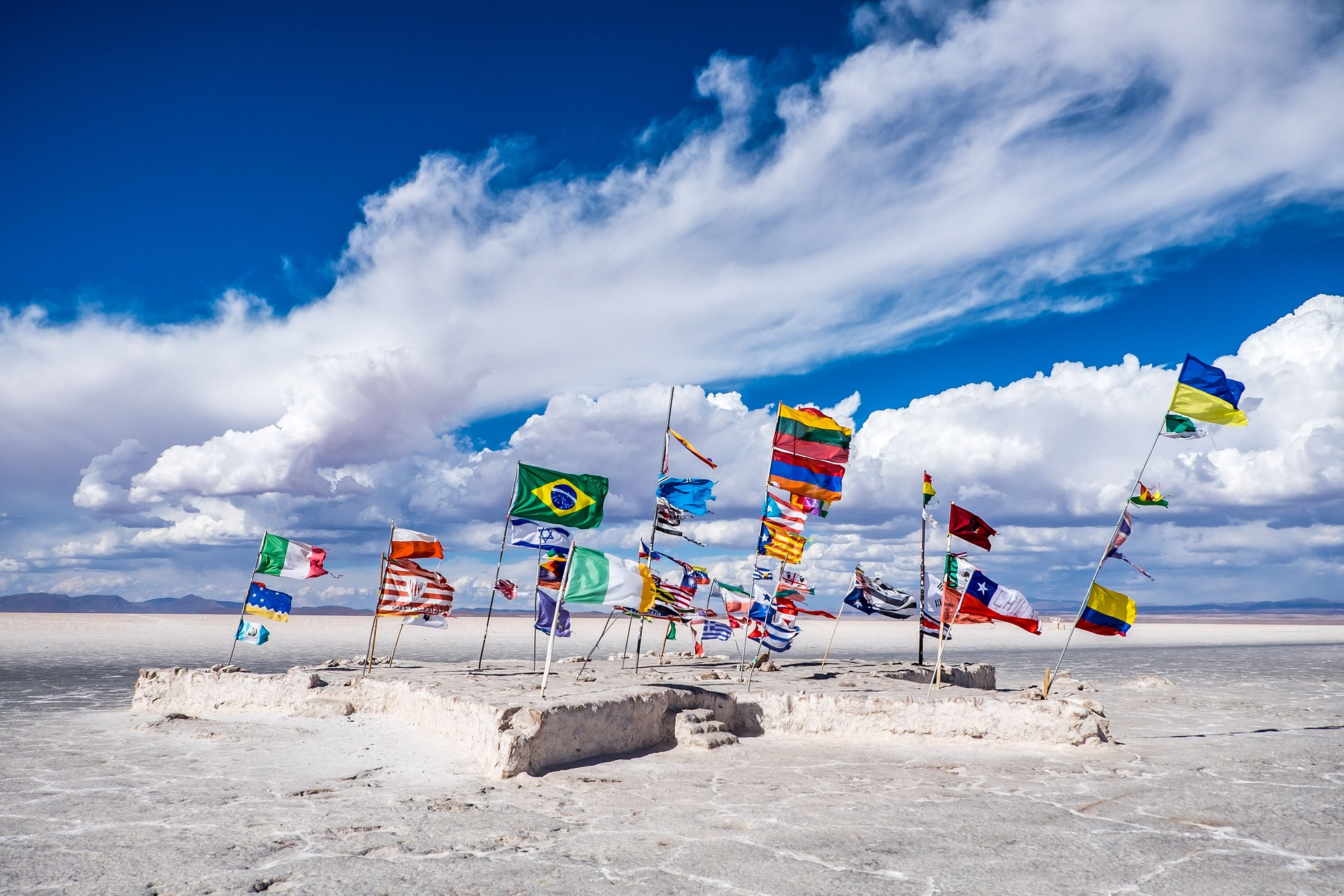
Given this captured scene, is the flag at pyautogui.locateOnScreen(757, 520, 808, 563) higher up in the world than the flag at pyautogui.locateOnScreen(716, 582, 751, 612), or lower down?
higher up

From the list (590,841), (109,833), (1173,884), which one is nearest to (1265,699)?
(1173,884)

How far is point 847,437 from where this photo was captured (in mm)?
20969

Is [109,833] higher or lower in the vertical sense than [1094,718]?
lower

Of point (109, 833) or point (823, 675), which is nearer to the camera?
point (109, 833)

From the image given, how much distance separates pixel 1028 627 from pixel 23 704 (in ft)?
78.6

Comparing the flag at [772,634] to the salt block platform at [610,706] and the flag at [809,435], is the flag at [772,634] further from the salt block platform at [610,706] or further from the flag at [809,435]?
the flag at [809,435]

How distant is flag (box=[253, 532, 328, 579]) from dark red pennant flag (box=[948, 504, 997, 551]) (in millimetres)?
14717

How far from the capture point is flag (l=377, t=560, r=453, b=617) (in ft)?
60.4

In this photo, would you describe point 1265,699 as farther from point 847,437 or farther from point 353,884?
point 353,884

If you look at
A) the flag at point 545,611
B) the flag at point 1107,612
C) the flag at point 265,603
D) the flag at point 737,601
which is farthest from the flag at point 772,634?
the flag at point 265,603

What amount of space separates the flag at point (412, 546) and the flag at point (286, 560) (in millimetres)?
2130

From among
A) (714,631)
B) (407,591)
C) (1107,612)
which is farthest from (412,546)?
(1107,612)

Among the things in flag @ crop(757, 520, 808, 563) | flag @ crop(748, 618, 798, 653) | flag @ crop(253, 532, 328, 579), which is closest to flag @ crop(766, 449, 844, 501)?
flag @ crop(757, 520, 808, 563)

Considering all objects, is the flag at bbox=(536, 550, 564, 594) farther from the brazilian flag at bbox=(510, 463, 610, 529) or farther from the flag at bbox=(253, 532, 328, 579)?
the flag at bbox=(253, 532, 328, 579)
